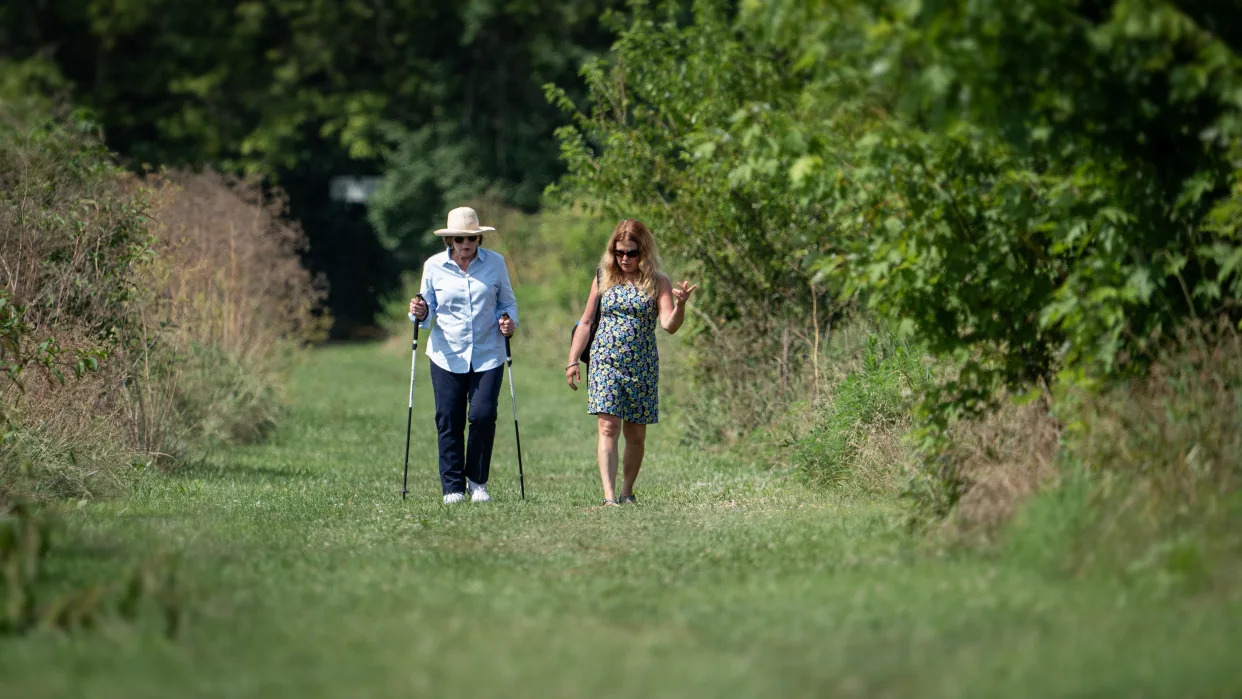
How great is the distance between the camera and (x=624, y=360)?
35.5ft

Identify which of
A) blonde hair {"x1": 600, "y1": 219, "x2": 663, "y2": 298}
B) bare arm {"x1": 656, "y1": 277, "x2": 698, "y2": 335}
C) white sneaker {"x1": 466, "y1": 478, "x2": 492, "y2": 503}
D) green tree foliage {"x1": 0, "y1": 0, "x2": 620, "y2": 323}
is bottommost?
white sneaker {"x1": 466, "y1": 478, "x2": 492, "y2": 503}

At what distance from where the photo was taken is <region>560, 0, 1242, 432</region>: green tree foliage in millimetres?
6574

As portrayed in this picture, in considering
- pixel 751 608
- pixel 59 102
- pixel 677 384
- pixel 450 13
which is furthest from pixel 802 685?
pixel 450 13

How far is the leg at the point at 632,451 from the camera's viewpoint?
35.9ft

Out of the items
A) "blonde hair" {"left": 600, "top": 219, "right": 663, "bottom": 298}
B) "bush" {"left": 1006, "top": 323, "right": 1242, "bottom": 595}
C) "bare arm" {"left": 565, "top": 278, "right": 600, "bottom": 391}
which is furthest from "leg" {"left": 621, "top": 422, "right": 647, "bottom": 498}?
"bush" {"left": 1006, "top": 323, "right": 1242, "bottom": 595}

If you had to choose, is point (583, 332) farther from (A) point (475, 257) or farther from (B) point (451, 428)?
(B) point (451, 428)

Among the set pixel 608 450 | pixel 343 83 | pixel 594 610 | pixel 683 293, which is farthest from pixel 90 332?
pixel 343 83

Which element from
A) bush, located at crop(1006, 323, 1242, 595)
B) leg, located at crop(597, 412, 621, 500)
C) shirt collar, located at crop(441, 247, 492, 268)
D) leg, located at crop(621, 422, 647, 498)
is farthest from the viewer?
shirt collar, located at crop(441, 247, 492, 268)

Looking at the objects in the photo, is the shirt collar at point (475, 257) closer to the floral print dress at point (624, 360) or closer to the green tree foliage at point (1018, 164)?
the floral print dress at point (624, 360)

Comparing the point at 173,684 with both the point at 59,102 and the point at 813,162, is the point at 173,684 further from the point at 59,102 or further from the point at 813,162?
the point at 59,102

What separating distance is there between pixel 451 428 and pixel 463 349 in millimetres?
553

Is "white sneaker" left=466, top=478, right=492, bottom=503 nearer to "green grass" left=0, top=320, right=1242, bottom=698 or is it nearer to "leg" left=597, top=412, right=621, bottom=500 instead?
"green grass" left=0, top=320, right=1242, bottom=698

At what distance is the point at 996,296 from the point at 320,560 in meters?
3.58

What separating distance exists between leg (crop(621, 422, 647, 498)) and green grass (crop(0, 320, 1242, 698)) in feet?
0.79
